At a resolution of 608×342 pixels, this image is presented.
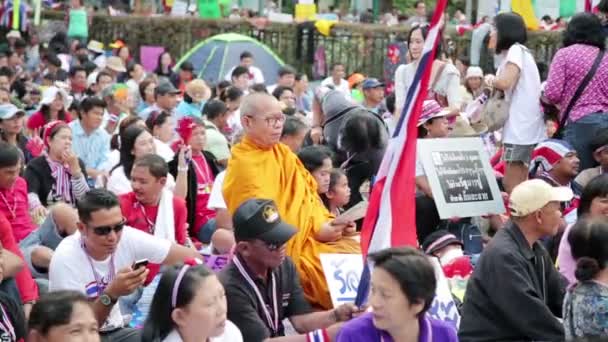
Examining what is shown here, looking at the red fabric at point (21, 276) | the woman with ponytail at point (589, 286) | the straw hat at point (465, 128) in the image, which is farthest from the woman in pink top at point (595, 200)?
the red fabric at point (21, 276)

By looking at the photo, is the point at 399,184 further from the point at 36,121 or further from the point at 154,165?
the point at 36,121

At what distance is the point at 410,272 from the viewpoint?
17.9 ft

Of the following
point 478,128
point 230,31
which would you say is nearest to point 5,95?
point 478,128

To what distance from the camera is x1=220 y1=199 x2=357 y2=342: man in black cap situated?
630 centimetres

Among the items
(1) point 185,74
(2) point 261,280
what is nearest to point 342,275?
(2) point 261,280

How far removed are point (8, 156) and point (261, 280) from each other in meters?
2.67

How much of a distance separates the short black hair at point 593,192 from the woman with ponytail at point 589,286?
50.5 inches

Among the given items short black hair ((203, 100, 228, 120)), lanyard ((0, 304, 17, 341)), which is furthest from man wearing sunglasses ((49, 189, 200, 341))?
short black hair ((203, 100, 228, 120))

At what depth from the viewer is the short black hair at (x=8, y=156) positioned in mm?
8414

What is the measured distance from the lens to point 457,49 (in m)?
21.6

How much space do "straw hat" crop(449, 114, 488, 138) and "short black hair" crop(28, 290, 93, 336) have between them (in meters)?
4.80

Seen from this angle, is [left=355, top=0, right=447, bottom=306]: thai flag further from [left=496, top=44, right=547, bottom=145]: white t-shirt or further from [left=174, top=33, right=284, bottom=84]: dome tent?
[left=174, top=33, right=284, bottom=84]: dome tent

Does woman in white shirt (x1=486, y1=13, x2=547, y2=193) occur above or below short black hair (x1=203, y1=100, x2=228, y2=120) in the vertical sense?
above

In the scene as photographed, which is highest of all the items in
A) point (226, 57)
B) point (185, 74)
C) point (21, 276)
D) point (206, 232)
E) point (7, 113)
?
point (7, 113)
